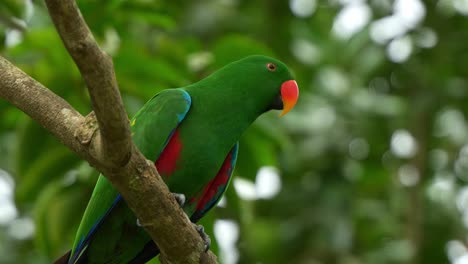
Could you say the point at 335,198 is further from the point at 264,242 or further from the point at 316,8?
the point at 316,8

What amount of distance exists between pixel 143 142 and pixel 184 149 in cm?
16

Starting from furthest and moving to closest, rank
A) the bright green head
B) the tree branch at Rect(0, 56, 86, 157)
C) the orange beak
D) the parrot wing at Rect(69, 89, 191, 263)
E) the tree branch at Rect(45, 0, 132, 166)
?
the orange beak
the bright green head
the parrot wing at Rect(69, 89, 191, 263)
the tree branch at Rect(0, 56, 86, 157)
the tree branch at Rect(45, 0, 132, 166)

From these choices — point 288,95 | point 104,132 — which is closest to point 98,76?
point 104,132

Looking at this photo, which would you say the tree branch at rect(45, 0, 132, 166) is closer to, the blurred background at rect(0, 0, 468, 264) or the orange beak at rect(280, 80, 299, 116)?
the orange beak at rect(280, 80, 299, 116)

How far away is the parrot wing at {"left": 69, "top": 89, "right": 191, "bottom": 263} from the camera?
3.05 m

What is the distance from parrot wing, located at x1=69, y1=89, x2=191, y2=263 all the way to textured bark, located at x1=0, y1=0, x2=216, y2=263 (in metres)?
0.31

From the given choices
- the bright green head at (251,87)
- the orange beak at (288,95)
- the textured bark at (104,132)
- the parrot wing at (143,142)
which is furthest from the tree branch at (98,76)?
the orange beak at (288,95)

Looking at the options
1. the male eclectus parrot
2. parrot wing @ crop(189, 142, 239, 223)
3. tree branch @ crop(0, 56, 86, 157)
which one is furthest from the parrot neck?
tree branch @ crop(0, 56, 86, 157)

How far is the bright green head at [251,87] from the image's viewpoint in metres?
3.35

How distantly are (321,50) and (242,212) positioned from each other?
2.62 meters

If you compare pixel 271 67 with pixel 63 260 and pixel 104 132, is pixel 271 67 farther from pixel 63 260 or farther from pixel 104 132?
pixel 104 132

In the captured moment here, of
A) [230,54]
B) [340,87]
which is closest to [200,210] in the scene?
[230,54]

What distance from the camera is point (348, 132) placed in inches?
232

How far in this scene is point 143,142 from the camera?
10.2ft
